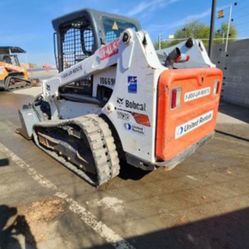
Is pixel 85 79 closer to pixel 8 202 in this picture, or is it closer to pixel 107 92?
pixel 107 92

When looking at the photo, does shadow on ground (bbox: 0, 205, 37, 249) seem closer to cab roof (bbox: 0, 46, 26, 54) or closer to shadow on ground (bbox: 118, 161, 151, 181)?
shadow on ground (bbox: 118, 161, 151, 181)

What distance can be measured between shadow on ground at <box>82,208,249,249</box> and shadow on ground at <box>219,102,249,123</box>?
5131mm

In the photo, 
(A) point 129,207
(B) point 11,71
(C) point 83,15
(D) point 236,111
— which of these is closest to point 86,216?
(A) point 129,207

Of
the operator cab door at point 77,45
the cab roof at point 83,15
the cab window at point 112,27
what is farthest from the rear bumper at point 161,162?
the cab roof at point 83,15

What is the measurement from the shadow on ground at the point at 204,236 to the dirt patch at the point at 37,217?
68 centimetres

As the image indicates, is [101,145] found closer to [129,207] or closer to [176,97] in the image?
[129,207]

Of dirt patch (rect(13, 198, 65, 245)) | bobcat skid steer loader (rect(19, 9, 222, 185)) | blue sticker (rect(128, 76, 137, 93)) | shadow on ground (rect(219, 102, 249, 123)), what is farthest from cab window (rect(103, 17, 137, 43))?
shadow on ground (rect(219, 102, 249, 123))

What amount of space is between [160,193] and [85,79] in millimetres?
2102

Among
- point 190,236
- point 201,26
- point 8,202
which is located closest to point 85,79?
point 8,202

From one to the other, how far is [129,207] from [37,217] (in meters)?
1.10

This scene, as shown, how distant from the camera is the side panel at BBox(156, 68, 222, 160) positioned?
2.63m

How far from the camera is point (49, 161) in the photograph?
14.4ft

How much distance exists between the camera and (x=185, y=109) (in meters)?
3.02

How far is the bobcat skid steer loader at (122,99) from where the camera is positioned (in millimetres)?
2703
